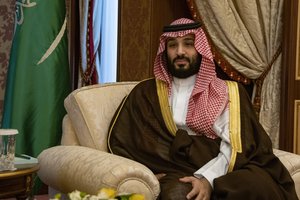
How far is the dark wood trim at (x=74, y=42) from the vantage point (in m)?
4.98

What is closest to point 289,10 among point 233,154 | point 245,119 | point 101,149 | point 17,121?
point 245,119

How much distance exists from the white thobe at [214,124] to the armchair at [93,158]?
1.02ft

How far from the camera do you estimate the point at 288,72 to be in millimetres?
3426

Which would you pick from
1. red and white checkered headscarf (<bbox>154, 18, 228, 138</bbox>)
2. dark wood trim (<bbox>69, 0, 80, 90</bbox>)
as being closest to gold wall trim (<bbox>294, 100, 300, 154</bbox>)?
red and white checkered headscarf (<bbox>154, 18, 228, 138</bbox>)

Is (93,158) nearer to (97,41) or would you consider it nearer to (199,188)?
(199,188)

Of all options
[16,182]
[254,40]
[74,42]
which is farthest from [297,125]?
[74,42]

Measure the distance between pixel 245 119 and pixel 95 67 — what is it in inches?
98.2

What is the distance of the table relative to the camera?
6.88ft

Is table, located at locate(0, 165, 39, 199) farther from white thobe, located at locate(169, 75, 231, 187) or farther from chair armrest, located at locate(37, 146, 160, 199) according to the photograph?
white thobe, located at locate(169, 75, 231, 187)

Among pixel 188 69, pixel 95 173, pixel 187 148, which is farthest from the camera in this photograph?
pixel 188 69

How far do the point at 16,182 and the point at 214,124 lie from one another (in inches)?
40.1

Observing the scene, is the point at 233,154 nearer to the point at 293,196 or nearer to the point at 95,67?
the point at 293,196

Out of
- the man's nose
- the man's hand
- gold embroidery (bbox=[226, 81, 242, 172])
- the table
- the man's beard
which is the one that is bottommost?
the man's hand

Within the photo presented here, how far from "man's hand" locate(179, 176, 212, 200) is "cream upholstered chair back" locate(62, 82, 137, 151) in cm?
56
